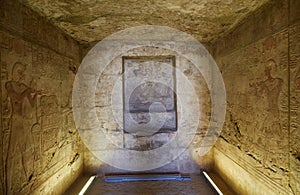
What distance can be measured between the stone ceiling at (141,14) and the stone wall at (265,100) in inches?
12.3

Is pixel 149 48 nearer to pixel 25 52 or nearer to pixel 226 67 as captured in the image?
pixel 226 67

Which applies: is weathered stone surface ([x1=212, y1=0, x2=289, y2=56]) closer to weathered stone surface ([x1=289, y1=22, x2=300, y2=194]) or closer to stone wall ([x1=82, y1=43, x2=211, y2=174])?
weathered stone surface ([x1=289, y1=22, x2=300, y2=194])

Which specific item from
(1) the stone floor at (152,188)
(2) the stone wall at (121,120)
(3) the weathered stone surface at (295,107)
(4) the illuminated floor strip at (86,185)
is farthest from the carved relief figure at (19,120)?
(3) the weathered stone surface at (295,107)

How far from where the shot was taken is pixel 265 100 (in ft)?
7.40

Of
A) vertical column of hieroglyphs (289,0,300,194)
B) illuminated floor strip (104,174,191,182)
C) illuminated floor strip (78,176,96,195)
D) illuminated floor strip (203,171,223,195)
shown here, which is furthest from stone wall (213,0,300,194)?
illuminated floor strip (78,176,96,195)

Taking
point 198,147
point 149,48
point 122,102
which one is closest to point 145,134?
point 122,102

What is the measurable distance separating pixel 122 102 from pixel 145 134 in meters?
0.82

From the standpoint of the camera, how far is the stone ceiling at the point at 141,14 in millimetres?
2201

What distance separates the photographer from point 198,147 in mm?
4004

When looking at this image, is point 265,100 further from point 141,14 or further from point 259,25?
point 141,14

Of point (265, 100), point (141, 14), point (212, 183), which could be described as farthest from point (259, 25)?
point (212, 183)

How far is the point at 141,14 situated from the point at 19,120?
1.95 meters

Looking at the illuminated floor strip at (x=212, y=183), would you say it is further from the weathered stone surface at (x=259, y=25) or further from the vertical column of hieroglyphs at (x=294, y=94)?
the weathered stone surface at (x=259, y=25)

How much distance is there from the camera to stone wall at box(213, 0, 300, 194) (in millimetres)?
1864
